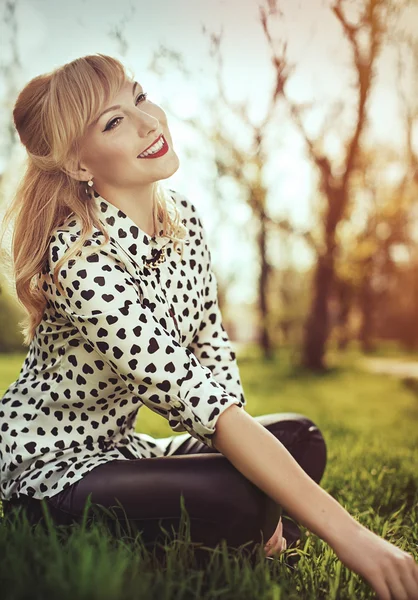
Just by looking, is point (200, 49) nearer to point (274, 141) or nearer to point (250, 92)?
point (250, 92)

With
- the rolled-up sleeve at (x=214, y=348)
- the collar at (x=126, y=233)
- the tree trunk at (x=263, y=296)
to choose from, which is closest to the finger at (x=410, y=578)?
the rolled-up sleeve at (x=214, y=348)

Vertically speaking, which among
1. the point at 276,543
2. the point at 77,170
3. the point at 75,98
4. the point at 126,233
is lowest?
the point at 276,543

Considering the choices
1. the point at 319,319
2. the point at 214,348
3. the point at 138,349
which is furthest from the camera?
the point at 319,319

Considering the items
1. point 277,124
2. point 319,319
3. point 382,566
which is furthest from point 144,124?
point 319,319

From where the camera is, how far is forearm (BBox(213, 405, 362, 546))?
1.31 m

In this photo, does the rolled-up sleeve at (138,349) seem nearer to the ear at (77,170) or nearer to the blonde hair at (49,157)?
the blonde hair at (49,157)

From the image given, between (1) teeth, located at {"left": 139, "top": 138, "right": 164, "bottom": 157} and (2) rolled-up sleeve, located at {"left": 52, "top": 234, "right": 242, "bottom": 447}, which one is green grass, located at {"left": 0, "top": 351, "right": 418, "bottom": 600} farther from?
(1) teeth, located at {"left": 139, "top": 138, "right": 164, "bottom": 157}

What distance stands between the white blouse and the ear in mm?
73

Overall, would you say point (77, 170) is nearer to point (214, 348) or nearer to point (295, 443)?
point (214, 348)

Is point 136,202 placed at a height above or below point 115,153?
below

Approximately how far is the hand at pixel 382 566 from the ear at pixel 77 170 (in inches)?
45.1

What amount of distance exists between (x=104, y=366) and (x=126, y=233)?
36cm

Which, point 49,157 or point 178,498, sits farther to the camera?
point 49,157

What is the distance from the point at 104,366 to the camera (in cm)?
162
